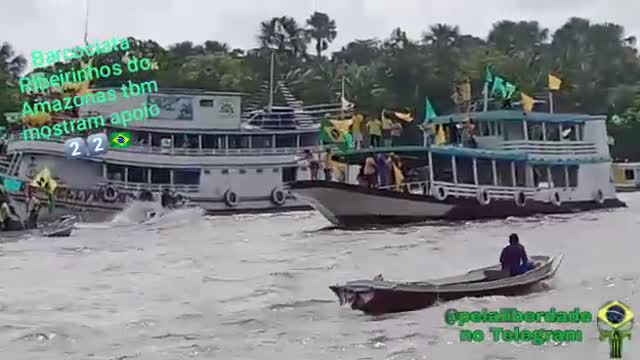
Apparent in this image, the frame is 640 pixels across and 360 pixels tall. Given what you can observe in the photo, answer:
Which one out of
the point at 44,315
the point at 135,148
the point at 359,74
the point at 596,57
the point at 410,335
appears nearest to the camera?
the point at 410,335

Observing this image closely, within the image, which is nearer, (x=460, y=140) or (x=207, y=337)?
(x=207, y=337)

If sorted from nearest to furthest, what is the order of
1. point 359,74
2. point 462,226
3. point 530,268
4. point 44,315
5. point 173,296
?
point 530,268 → point 44,315 → point 173,296 → point 462,226 → point 359,74

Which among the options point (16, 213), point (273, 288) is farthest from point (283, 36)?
point (273, 288)

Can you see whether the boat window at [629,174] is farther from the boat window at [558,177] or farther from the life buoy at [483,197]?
the life buoy at [483,197]

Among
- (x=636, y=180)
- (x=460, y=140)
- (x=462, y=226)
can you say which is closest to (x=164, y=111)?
(x=460, y=140)

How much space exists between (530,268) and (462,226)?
18.3 metres

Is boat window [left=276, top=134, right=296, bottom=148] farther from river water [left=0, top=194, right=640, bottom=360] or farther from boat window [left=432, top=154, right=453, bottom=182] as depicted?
boat window [left=432, top=154, right=453, bottom=182]

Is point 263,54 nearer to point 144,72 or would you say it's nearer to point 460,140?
point 144,72

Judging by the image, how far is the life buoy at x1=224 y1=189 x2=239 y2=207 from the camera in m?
60.0

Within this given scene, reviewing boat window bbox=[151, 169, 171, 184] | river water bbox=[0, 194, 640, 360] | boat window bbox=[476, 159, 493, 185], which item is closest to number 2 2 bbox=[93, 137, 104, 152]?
boat window bbox=[151, 169, 171, 184]

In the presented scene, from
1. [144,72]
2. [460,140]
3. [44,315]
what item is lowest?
[44,315]

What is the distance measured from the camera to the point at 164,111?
60125mm

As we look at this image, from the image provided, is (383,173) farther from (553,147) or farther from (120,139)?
(120,139)

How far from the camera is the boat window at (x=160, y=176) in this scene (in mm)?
58906
